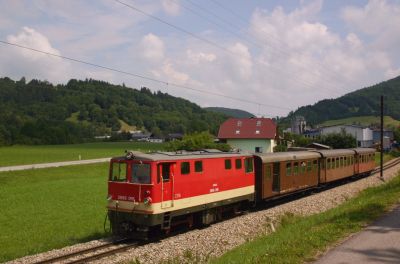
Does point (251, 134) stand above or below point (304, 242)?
above

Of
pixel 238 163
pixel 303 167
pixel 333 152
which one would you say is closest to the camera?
pixel 238 163

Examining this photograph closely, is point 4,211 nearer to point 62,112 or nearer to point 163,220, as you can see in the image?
point 163,220

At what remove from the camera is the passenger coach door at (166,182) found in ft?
54.3

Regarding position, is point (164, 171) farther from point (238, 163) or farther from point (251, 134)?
point (251, 134)

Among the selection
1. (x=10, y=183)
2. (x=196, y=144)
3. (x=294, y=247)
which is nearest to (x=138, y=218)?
(x=294, y=247)

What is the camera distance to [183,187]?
57.6 ft

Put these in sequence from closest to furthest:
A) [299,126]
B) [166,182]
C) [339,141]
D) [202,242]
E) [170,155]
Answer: [202,242] → [166,182] → [170,155] → [339,141] → [299,126]

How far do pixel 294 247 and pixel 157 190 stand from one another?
5.79m

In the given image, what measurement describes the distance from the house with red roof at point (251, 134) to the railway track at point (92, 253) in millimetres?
64921

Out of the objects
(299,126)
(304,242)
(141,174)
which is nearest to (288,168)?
(141,174)

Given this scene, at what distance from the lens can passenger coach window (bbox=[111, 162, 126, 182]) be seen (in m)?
17.1

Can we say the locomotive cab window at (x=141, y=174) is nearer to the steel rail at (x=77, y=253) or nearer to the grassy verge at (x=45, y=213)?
the steel rail at (x=77, y=253)

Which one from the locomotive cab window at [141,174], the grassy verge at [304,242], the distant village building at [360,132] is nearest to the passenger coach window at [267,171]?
the grassy verge at [304,242]

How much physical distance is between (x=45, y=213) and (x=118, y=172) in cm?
1143
